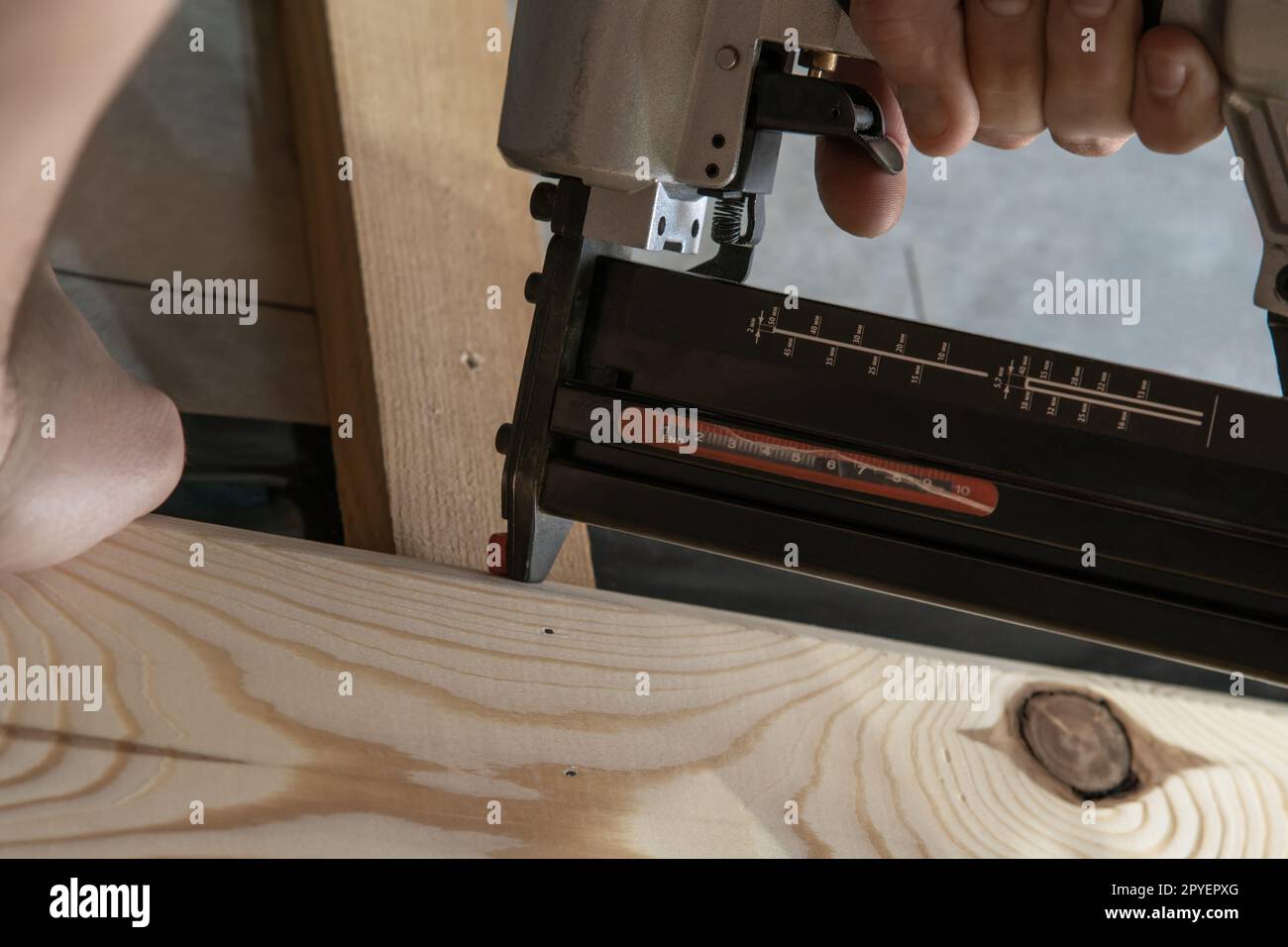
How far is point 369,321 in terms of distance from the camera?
1.16 m

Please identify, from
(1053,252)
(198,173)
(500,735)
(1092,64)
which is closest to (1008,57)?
(1092,64)

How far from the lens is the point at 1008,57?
0.88m

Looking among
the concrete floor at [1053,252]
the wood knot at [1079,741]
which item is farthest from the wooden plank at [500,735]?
the concrete floor at [1053,252]

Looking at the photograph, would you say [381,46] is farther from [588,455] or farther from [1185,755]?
[1185,755]

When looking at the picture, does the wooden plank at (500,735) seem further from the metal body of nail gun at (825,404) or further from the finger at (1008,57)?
the finger at (1008,57)

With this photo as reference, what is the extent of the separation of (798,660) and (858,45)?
19.3 inches

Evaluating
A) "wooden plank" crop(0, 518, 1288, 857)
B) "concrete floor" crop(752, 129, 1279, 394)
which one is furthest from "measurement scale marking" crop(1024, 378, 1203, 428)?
"concrete floor" crop(752, 129, 1279, 394)

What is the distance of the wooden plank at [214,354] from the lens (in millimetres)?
1140

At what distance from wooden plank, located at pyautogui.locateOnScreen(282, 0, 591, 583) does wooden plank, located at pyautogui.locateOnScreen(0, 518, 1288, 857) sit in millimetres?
191

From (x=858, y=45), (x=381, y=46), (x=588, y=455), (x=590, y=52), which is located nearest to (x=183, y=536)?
(x=588, y=455)

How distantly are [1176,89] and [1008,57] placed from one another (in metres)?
0.12

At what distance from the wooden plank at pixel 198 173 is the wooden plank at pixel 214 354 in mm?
35

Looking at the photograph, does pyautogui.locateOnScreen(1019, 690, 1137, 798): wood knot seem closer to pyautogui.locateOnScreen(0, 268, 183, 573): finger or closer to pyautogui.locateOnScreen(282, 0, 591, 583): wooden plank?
pyautogui.locateOnScreen(282, 0, 591, 583): wooden plank

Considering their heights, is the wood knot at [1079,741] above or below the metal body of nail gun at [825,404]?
below
